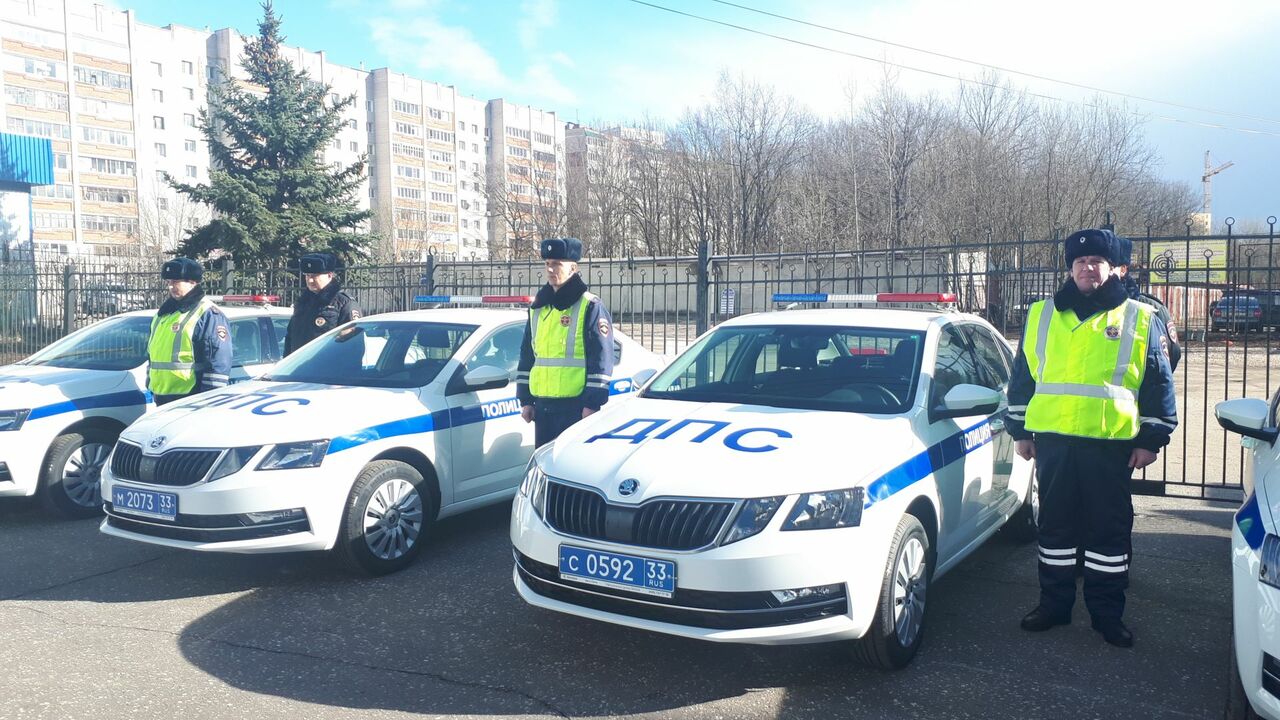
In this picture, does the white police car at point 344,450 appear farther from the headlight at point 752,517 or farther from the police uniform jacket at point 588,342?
the headlight at point 752,517

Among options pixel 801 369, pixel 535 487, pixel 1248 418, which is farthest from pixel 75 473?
pixel 1248 418

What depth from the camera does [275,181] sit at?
77.6 ft

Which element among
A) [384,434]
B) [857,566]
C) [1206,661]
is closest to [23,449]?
[384,434]

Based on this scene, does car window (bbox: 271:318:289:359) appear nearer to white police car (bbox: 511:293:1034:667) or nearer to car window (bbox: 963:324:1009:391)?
white police car (bbox: 511:293:1034:667)

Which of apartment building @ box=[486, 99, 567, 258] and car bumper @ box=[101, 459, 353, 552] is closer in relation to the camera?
car bumper @ box=[101, 459, 353, 552]

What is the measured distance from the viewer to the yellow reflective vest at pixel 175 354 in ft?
22.5

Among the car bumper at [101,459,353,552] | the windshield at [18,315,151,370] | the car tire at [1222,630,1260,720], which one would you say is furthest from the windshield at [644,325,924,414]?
the windshield at [18,315,151,370]

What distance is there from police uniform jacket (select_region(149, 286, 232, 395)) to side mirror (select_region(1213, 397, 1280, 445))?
627cm

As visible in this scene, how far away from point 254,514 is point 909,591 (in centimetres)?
321

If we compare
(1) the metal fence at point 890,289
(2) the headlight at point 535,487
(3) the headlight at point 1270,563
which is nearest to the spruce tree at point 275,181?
(1) the metal fence at point 890,289

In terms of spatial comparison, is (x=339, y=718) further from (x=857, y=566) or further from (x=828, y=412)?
(x=828, y=412)

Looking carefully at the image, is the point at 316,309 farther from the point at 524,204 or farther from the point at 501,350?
the point at 524,204

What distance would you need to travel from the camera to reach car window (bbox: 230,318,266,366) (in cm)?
→ 787

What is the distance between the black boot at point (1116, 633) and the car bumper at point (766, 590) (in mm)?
1398
